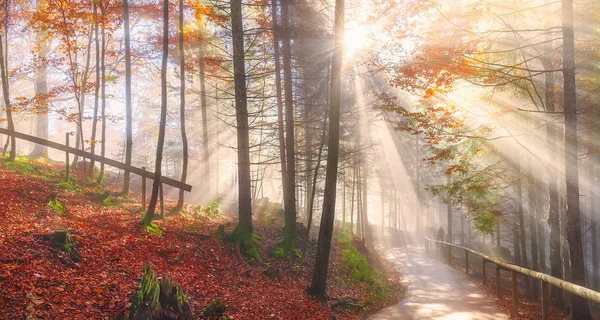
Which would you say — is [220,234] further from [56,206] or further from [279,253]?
[56,206]

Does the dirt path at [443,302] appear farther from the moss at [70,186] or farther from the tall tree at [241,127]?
the moss at [70,186]

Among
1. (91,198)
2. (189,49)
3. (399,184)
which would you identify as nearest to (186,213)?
(91,198)

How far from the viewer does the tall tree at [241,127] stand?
34.7 feet

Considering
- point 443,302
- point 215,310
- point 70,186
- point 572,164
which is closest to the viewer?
point 215,310

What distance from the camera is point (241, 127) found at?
10.6m

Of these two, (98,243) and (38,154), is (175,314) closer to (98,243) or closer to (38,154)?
(98,243)

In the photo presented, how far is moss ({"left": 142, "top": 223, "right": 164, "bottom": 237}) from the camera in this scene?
371 inches

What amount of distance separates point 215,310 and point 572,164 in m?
8.58

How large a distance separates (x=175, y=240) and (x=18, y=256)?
4035mm

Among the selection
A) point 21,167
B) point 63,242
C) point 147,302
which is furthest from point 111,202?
point 147,302

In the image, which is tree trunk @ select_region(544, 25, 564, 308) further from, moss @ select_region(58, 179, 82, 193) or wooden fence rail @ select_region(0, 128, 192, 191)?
moss @ select_region(58, 179, 82, 193)

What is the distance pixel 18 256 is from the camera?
565 centimetres

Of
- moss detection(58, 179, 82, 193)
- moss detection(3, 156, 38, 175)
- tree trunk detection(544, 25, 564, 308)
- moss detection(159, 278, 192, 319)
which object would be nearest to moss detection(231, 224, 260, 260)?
moss detection(159, 278, 192, 319)

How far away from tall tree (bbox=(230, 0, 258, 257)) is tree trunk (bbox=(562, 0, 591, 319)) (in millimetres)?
8104
